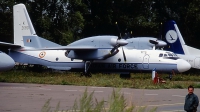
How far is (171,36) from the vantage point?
3916 centimetres

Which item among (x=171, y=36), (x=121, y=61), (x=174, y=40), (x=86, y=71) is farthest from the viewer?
(x=171, y=36)

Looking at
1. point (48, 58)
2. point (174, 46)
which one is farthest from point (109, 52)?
point (174, 46)

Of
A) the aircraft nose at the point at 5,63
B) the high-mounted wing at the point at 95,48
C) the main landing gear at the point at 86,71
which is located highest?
the high-mounted wing at the point at 95,48

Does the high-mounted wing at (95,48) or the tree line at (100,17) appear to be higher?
the tree line at (100,17)

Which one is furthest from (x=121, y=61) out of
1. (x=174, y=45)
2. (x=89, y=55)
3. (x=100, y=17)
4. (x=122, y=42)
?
(x=100, y=17)

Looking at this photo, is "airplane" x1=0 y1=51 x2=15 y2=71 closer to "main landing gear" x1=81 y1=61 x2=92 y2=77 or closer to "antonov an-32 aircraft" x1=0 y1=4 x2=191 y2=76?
"antonov an-32 aircraft" x1=0 y1=4 x2=191 y2=76

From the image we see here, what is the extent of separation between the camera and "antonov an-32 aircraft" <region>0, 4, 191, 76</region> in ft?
106

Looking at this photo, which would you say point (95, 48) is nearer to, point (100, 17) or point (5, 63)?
point (5, 63)

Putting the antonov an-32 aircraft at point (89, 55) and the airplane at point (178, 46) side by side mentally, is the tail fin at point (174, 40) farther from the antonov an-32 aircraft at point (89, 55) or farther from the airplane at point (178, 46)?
the antonov an-32 aircraft at point (89, 55)

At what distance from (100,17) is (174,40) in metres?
13.5

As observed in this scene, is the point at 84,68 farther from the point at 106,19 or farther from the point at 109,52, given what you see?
the point at 106,19

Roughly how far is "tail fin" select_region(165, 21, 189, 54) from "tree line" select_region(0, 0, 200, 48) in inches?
238

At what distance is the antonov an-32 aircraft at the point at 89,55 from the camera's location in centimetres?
3222

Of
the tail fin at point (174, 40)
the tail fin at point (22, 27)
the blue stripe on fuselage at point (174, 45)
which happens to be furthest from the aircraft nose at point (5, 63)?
the blue stripe on fuselage at point (174, 45)
